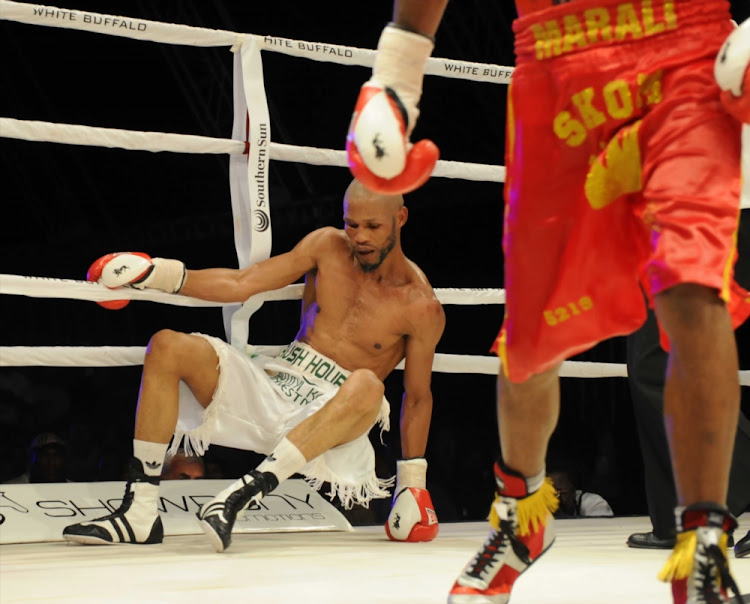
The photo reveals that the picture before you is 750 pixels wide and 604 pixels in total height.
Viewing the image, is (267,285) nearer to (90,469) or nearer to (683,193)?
(683,193)

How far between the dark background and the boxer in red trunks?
3.02 m

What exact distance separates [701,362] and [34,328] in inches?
188

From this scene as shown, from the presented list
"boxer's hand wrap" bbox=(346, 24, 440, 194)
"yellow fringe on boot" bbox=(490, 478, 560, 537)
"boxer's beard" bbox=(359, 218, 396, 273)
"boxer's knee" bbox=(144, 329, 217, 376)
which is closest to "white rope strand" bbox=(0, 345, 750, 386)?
"boxer's knee" bbox=(144, 329, 217, 376)

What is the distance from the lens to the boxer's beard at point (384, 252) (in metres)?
2.05

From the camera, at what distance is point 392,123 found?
3.39 feet

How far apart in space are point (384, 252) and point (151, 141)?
20.3 inches

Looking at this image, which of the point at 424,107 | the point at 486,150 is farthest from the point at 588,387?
the point at 424,107

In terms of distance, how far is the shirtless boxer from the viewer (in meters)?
1.75

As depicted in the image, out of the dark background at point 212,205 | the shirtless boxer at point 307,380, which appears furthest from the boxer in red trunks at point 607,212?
the dark background at point 212,205

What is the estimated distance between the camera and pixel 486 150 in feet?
15.8

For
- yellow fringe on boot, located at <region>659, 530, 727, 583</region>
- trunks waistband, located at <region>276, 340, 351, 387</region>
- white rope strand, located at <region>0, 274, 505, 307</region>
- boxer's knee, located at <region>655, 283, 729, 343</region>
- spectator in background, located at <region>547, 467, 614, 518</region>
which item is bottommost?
spectator in background, located at <region>547, 467, 614, 518</region>

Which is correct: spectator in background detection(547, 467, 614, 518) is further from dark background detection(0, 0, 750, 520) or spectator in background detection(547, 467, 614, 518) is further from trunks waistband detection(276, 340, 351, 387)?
trunks waistband detection(276, 340, 351, 387)

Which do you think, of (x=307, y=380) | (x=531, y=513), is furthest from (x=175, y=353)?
(x=531, y=513)

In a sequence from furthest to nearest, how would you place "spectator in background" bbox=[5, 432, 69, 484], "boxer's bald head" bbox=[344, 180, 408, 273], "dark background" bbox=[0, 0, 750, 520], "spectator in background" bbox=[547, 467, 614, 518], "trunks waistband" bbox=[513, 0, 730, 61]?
1. "dark background" bbox=[0, 0, 750, 520]
2. "spectator in background" bbox=[547, 467, 614, 518]
3. "spectator in background" bbox=[5, 432, 69, 484]
4. "boxer's bald head" bbox=[344, 180, 408, 273]
5. "trunks waistband" bbox=[513, 0, 730, 61]
